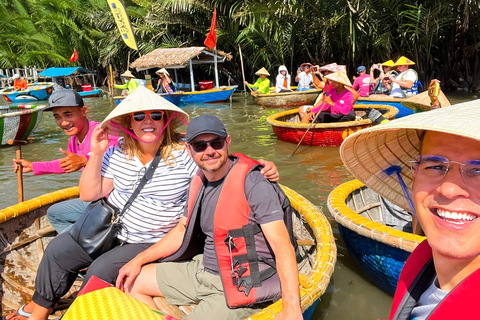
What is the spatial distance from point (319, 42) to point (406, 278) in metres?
16.9

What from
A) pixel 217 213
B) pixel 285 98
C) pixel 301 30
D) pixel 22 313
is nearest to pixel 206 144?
pixel 217 213

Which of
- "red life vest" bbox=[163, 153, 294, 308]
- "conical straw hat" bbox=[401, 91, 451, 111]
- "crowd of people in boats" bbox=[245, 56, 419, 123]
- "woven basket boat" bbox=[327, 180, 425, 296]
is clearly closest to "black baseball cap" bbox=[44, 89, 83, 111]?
"red life vest" bbox=[163, 153, 294, 308]

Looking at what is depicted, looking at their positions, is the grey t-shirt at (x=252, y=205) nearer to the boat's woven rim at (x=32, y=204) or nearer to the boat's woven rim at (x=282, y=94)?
the boat's woven rim at (x=32, y=204)

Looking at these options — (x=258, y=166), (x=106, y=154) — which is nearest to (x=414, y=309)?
(x=258, y=166)

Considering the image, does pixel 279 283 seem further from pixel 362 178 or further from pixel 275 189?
pixel 362 178

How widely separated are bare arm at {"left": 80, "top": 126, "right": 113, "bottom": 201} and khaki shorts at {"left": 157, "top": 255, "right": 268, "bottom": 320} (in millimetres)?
688

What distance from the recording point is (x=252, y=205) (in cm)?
196

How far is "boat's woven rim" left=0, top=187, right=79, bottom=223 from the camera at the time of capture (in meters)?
2.97

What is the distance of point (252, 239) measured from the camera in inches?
78.4

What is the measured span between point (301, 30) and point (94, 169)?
15868 mm

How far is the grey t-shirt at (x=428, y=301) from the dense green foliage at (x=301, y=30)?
13220 millimetres

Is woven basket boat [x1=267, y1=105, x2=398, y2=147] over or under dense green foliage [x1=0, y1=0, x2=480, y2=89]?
under

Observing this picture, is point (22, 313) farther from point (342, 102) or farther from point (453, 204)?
point (342, 102)

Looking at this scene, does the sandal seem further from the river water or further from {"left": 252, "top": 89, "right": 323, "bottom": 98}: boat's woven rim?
{"left": 252, "top": 89, "right": 323, "bottom": 98}: boat's woven rim
